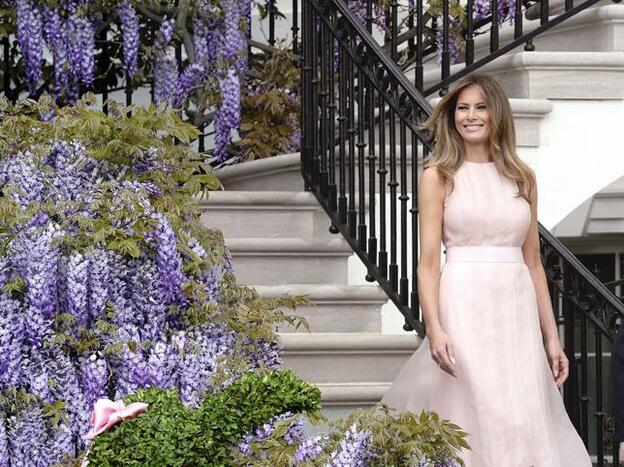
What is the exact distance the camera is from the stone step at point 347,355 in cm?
576

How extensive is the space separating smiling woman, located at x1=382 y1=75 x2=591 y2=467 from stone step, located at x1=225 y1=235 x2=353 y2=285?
1.77m

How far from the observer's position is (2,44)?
25.4 ft

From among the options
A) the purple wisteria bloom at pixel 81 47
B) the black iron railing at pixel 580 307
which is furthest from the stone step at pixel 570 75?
the purple wisteria bloom at pixel 81 47

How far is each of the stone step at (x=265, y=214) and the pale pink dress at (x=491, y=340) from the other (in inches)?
82.2

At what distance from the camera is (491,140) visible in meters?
4.59

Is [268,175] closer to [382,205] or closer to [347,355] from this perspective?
[382,205]

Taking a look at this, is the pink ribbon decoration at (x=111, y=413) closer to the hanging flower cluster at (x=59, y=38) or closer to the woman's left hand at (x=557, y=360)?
the woman's left hand at (x=557, y=360)

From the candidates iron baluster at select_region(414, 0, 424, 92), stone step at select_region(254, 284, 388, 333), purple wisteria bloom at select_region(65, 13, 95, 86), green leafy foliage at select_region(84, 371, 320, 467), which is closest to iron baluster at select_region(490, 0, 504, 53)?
iron baluster at select_region(414, 0, 424, 92)

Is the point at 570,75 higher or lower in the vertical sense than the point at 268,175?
higher

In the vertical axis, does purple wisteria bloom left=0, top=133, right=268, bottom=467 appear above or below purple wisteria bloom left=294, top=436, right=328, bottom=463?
above

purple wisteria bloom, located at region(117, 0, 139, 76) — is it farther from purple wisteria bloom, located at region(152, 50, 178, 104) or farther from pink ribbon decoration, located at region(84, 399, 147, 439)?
pink ribbon decoration, located at region(84, 399, 147, 439)

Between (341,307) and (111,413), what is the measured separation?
111 inches

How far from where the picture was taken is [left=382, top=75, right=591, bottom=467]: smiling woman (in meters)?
4.48

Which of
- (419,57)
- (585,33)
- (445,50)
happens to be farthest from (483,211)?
(585,33)
